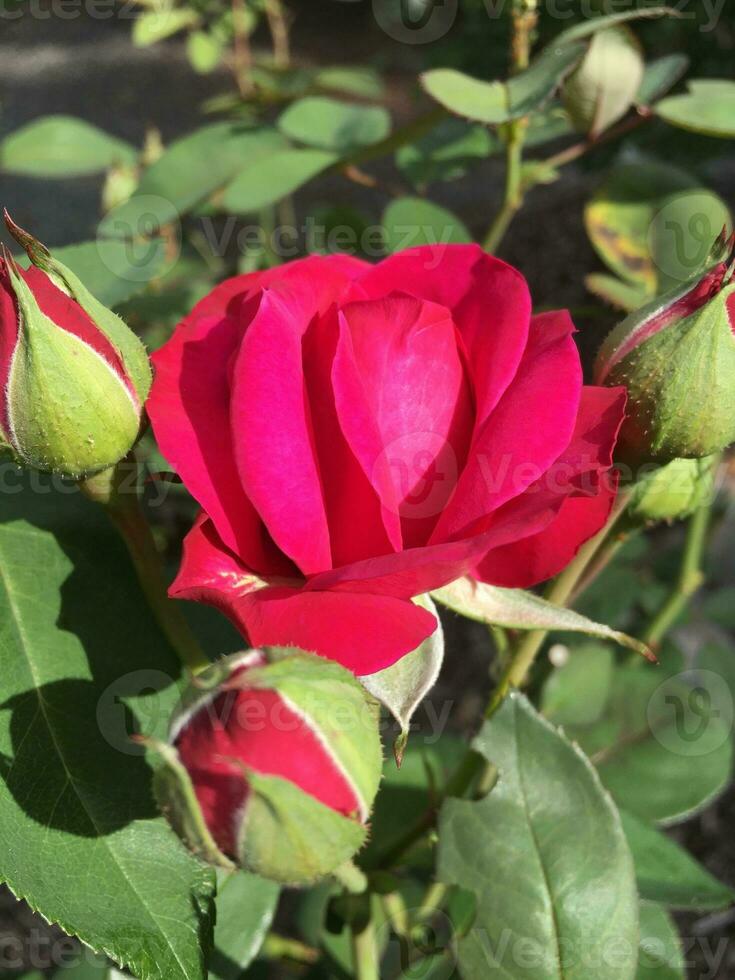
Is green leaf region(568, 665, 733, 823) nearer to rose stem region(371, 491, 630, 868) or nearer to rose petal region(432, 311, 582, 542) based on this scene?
rose stem region(371, 491, 630, 868)

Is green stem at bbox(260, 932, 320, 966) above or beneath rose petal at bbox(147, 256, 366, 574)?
beneath

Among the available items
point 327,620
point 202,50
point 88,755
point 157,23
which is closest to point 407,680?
point 327,620

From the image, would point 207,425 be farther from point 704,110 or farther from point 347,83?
point 347,83

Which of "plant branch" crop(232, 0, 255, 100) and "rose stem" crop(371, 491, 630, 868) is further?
"plant branch" crop(232, 0, 255, 100)

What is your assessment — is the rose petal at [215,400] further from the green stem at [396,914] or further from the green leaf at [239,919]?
the green stem at [396,914]

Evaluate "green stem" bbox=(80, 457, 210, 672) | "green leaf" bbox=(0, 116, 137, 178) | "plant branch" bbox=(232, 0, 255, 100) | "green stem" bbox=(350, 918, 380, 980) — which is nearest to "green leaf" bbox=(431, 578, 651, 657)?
"green stem" bbox=(80, 457, 210, 672)

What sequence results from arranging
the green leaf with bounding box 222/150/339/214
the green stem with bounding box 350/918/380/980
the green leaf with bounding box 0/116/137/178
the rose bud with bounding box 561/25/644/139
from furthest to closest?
the green leaf with bounding box 0/116/137/178 → the green leaf with bounding box 222/150/339/214 → the rose bud with bounding box 561/25/644/139 → the green stem with bounding box 350/918/380/980
